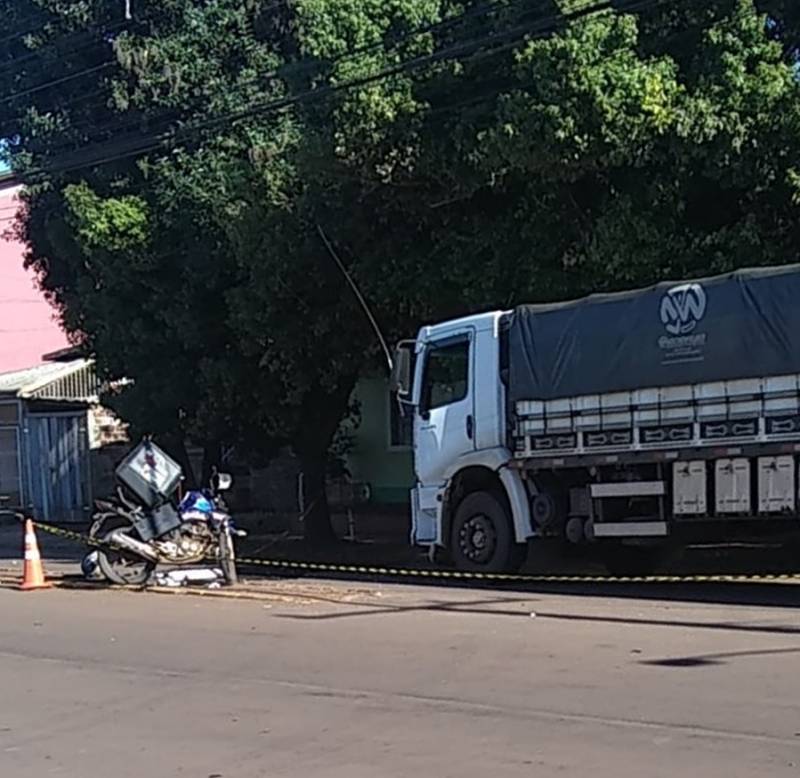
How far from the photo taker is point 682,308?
15.0m

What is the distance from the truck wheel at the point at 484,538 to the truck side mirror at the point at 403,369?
1.63m

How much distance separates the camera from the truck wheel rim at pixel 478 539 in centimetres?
1695

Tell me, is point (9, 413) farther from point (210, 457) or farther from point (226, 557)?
point (226, 557)

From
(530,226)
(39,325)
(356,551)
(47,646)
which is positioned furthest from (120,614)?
(39,325)

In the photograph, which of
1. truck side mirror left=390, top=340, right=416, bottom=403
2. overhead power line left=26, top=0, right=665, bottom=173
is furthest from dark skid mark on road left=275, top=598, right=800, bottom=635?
overhead power line left=26, top=0, right=665, bottom=173

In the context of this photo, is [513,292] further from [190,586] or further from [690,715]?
[690,715]

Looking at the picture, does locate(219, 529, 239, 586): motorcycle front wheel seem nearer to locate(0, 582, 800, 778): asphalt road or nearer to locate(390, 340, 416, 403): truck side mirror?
locate(0, 582, 800, 778): asphalt road

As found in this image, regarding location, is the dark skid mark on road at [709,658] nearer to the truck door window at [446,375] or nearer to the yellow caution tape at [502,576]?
the yellow caution tape at [502,576]

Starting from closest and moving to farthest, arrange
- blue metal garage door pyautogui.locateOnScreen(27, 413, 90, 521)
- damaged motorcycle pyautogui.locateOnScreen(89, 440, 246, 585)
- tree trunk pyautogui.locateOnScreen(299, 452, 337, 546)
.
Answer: damaged motorcycle pyautogui.locateOnScreen(89, 440, 246, 585) → tree trunk pyautogui.locateOnScreen(299, 452, 337, 546) → blue metal garage door pyautogui.locateOnScreen(27, 413, 90, 521)

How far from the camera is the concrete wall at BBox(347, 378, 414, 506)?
30.0m

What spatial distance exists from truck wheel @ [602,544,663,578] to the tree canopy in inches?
126

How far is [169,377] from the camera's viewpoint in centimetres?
2319

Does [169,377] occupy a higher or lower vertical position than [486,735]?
higher

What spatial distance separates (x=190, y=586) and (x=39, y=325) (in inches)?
1187
